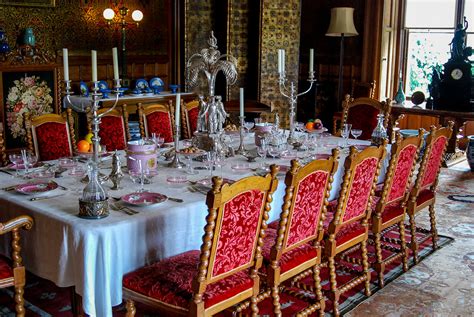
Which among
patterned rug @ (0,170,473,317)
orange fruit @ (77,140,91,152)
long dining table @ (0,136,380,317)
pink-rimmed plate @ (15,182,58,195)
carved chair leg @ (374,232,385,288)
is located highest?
orange fruit @ (77,140,91,152)

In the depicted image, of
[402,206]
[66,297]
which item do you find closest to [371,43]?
[402,206]

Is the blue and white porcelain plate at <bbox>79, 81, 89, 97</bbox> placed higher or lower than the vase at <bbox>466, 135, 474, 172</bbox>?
higher

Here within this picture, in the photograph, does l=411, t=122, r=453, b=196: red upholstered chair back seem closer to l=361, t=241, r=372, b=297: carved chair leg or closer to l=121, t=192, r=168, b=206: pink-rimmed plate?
l=361, t=241, r=372, b=297: carved chair leg

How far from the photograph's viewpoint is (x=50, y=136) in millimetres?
4191

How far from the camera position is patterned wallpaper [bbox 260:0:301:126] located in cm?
772

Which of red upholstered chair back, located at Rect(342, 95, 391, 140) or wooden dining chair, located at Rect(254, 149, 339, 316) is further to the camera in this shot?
red upholstered chair back, located at Rect(342, 95, 391, 140)

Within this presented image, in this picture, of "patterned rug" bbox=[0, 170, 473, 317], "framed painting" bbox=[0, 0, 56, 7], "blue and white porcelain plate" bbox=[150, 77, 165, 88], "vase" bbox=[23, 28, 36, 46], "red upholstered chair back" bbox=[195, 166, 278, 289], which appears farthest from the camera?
"blue and white porcelain plate" bbox=[150, 77, 165, 88]

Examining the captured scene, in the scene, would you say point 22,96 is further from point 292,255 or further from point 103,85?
point 292,255

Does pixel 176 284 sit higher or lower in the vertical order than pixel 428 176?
lower

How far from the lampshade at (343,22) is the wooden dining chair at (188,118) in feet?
10.6

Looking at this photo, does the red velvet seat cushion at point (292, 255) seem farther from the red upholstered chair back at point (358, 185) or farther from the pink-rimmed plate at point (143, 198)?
the pink-rimmed plate at point (143, 198)

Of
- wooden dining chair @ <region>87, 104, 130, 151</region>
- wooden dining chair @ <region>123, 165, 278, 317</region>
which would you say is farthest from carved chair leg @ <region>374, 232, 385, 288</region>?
wooden dining chair @ <region>87, 104, 130, 151</region>

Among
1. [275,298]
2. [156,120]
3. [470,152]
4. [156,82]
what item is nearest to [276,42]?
[156,82]

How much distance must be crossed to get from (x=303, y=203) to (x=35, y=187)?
4.42 ft
